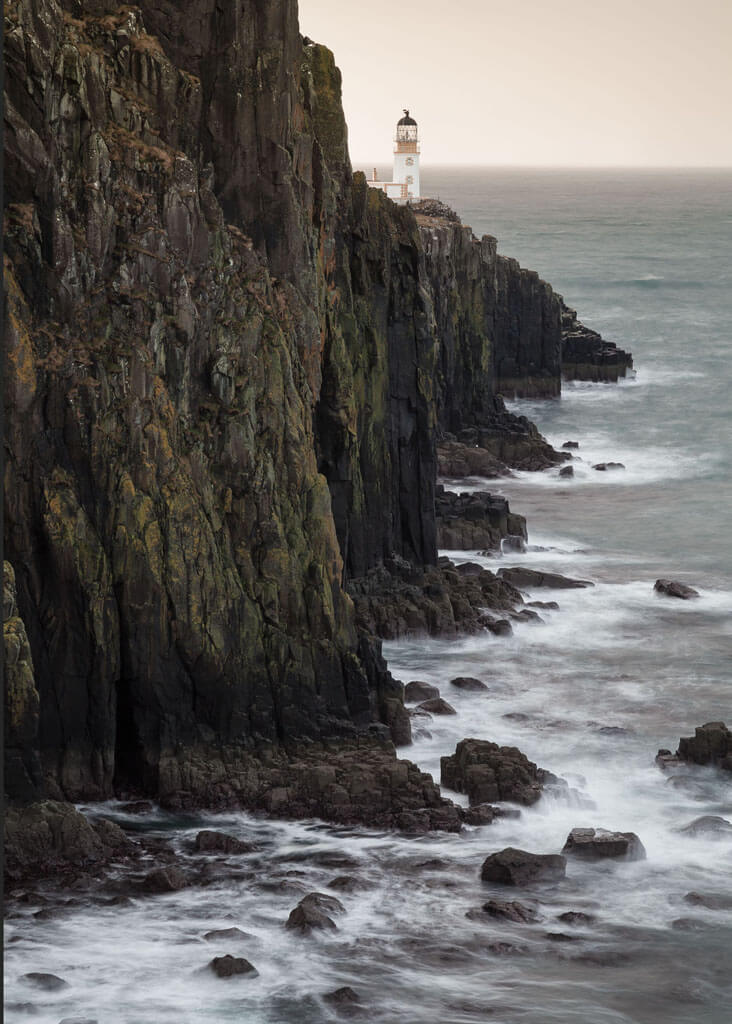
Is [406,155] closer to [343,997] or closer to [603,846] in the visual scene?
[603,846]

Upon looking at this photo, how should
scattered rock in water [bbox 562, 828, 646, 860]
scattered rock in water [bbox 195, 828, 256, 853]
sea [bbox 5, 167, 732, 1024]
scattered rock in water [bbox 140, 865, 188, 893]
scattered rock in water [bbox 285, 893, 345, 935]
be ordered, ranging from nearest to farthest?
1. sea [bbox 5, 167, 732, 1024]
2. scattered rock in water [bbox 285, 893, 345, 935]
3. scattered rock in water [bbox 140, 865, 188, 893]
4. scattered rock in water [bbox 195, 828, 256, 853]
5. scattered rock in water [bbox 562, 828, 646, 860]

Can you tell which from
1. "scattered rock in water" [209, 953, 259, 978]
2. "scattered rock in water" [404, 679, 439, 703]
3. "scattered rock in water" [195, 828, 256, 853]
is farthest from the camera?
"scattered rock in water" [404, 679, 439, 703]

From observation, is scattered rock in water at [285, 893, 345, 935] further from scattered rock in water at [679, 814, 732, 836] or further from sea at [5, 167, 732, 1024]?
scattered rock in water at [679, 814, 732, 836]

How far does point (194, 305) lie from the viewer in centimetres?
3366

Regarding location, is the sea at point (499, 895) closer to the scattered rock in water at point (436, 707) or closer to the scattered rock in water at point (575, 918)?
the scattered rock in water at point (575, 918)

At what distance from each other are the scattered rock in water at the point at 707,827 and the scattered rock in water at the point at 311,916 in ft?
28.2

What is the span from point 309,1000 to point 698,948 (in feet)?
23.1

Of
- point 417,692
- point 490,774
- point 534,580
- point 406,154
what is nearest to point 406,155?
point 406,154

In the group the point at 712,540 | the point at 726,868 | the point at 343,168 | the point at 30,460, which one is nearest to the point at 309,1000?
the point at 726,868

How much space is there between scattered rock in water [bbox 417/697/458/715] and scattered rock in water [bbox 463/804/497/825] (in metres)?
7.08

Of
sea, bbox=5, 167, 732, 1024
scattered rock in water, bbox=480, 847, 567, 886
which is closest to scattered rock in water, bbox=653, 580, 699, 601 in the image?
sea, bbox=5, 167, 732, 1024

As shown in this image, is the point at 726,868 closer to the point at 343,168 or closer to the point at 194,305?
the point at 194,305

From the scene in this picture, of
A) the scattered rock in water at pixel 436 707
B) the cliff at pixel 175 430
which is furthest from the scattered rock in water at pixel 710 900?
the scattered rock in water at pixel 436 707

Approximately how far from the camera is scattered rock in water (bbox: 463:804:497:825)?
3136cm
